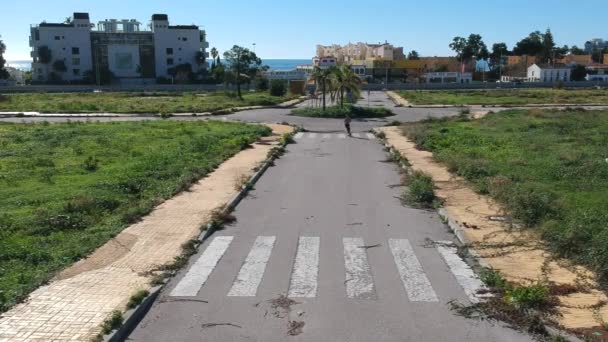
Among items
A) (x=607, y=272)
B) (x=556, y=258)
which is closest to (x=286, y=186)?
(x=556, y=258)

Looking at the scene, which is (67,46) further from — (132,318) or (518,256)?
(132,318)

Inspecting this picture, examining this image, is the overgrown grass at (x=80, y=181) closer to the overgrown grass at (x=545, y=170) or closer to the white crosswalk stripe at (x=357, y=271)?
the white crosswalk stripe at (x=357, y=271)

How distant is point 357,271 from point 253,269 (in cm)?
214

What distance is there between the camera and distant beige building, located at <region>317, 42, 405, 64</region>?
15088cm

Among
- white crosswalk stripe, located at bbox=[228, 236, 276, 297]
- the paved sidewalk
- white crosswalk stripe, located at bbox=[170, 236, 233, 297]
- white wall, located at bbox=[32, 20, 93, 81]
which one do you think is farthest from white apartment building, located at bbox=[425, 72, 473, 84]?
white crosswalk stripe, located at bbox=[170, 236, 233, 297]

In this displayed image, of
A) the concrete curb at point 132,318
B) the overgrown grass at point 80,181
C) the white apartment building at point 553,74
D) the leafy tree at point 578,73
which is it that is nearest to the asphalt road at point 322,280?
the concrete curb at point 132,318

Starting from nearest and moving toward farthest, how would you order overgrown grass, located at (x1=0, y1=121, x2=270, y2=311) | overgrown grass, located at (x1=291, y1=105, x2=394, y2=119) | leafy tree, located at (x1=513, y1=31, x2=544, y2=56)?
overgrown grass, located at (x1=0, y1=121, x2=270, y2=311), overgrown grass, located at (x1=291, y1=105, x2=394, y2=119), leafy tree, located at (x1=513, y1=31, x2=544, y2=56)

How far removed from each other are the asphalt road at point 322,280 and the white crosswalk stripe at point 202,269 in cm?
2

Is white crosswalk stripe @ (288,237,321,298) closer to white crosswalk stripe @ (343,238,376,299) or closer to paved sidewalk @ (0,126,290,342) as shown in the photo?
white crosswalk stripe @ (343,238,376,299)

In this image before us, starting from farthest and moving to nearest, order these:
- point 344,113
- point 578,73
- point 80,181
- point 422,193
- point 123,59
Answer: point 578,73
point 123,59
point 344,113
point 80,181
point 422,193

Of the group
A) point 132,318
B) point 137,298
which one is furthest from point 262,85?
point 132,318

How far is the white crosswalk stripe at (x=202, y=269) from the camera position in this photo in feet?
37.2

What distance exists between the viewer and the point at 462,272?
40.5 ft

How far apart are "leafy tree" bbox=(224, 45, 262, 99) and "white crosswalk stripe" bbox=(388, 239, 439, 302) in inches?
2517
